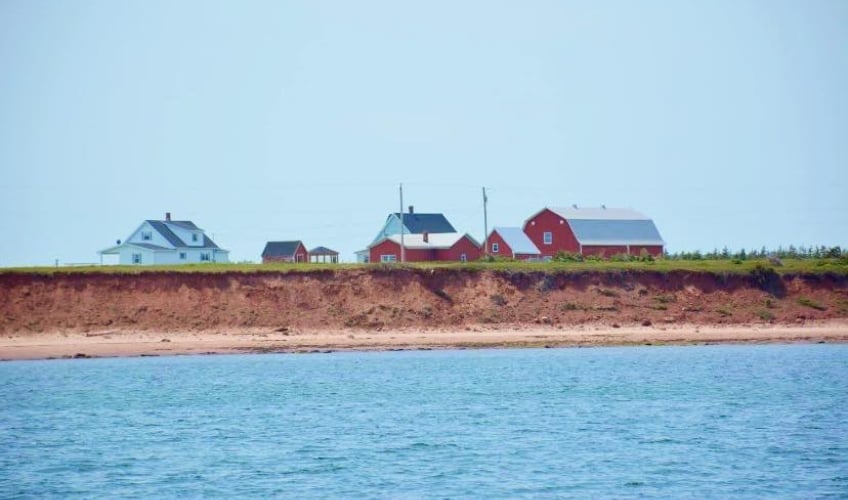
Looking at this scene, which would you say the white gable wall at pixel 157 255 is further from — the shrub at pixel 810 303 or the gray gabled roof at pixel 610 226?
the shrub at pixel 810 303

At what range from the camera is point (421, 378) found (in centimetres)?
4972

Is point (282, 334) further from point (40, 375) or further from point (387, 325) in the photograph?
point (40, 375)

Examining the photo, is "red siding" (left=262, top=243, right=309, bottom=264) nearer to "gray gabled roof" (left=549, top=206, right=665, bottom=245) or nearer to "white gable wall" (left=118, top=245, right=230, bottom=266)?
"white gable wall" (left=118, top=245, right=230, bottom=266)

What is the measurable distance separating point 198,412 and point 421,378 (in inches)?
458

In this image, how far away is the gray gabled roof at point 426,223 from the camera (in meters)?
107

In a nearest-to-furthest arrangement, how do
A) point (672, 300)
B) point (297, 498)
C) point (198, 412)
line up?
point (297, 498)
point (198, 412)
point (672, 300)

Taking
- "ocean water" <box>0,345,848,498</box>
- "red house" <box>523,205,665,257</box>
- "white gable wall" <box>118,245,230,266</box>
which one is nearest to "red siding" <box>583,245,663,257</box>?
"red house" <box>523,205,665,257</box>

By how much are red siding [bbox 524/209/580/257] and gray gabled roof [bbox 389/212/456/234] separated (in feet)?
41.0

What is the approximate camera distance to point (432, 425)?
36688mm

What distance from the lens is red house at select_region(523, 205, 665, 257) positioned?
93562mm

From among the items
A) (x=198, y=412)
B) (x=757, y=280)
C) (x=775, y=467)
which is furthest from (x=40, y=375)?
(x=757, y=280)

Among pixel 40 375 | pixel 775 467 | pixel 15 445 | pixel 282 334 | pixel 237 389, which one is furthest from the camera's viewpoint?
pixel 282 334

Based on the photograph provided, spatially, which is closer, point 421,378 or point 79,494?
point 79,494

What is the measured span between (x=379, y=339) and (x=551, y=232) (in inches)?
1418
